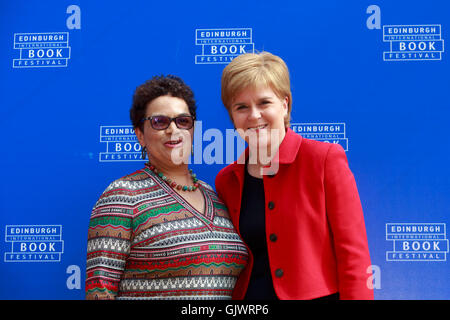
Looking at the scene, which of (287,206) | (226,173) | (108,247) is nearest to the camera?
(108,247)

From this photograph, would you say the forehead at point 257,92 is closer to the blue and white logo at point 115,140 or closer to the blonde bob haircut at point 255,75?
the blonde bob haircut at point 255,75

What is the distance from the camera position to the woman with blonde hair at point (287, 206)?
1.83 metres

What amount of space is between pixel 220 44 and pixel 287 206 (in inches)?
43.2

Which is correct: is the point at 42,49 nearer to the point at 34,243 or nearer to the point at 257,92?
the point at 34,243

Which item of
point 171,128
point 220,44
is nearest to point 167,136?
point 171,128

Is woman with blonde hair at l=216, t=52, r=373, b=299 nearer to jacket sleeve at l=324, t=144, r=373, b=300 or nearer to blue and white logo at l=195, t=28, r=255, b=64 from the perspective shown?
jacket sleeve at l=324, t=144, r=373, b=300

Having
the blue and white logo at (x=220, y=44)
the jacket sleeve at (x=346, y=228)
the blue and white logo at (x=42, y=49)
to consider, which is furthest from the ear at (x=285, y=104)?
the blue and white logo at (x=42, y=49)

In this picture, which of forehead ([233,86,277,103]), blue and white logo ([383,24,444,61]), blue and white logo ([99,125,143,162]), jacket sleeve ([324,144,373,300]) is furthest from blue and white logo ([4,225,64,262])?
blue and white logo ([383,24,444,61])

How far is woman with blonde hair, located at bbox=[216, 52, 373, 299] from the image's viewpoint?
1.83m

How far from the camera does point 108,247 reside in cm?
179

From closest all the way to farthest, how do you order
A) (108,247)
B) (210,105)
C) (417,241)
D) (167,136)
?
(108,247) < (167,136) < (417,241) < (210,105)

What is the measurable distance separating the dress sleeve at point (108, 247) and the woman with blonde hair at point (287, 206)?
48cm

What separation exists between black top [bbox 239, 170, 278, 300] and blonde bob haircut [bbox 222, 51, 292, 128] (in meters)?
0.40

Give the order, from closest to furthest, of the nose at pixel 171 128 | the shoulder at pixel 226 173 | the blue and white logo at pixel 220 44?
the nose at pixel 171 128, the shoulder at pixel 226 173, the blue and white logo at pixel 220 44
